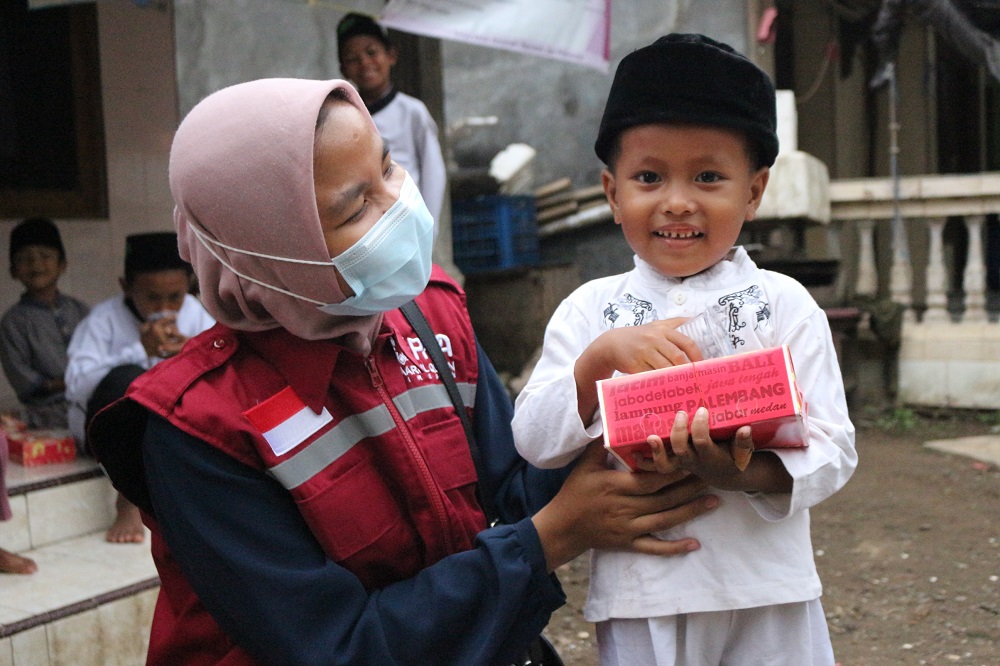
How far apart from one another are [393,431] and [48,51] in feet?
16.8

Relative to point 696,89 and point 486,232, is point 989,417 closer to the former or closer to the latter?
point 486,232

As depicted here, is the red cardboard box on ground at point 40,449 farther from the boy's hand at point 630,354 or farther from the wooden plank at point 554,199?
the wooden plank at point 554,199

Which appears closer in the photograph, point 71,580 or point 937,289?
point 71,580

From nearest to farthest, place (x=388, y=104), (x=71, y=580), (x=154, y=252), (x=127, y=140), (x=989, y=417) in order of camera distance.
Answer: (x=71, y=580)
(x=154, y=252)
(x=388, y=104)
(x=127, y=140)
(x=989, y=417)

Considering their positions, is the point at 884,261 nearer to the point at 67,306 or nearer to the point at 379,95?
the point at 379,95

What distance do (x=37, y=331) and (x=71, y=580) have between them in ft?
6.00

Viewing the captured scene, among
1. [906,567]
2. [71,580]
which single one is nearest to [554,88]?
[906,567]

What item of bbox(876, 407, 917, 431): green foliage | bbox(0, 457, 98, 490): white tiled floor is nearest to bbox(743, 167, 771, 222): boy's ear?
bbox(0, 457, 98, 490): white tiled floor

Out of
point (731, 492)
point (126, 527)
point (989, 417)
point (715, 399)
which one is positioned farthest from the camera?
point (989, 417)

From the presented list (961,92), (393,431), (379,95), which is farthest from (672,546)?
(961,92)

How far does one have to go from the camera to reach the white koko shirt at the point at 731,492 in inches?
63.1

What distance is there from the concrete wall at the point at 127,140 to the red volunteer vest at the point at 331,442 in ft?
15.5

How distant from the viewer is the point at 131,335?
4.20 metres

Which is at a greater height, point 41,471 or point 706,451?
point 706,451
